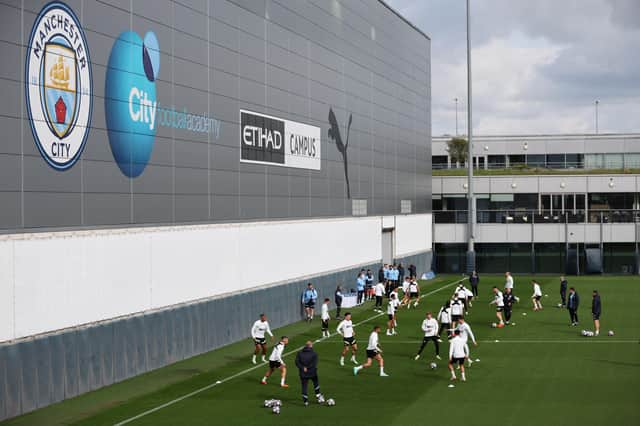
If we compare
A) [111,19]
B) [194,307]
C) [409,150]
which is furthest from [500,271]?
[111,19]

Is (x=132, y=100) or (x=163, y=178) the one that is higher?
(x=132, y=100)

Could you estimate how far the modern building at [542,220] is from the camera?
7125 centimetres

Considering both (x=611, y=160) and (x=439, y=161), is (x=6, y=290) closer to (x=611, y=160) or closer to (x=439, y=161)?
(x=611, y=160)

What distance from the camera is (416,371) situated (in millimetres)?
28891

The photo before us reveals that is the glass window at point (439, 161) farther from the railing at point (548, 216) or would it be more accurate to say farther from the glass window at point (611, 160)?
the railing at point (548, 216)

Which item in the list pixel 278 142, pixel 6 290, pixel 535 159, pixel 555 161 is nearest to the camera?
pixel 6 290

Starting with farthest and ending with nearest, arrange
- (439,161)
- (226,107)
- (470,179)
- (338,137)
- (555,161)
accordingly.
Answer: (439,161) < (555,161) < (470,179) < (338,137) < (226,107)

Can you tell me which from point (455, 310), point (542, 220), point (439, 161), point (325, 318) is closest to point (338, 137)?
point (325, 318)

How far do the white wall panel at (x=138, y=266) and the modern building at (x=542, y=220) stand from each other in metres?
28.5

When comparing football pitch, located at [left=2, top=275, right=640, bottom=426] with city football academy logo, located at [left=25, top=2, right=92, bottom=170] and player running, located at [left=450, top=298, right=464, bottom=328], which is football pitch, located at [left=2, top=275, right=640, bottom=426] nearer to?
player running, located at [left=450, top=298, right=464, bottom=328]

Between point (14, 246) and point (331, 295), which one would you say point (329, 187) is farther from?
A: point (14, 246)

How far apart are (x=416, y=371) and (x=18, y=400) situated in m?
12.8

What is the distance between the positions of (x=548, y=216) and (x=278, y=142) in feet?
120

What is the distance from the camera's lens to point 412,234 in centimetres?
6869
